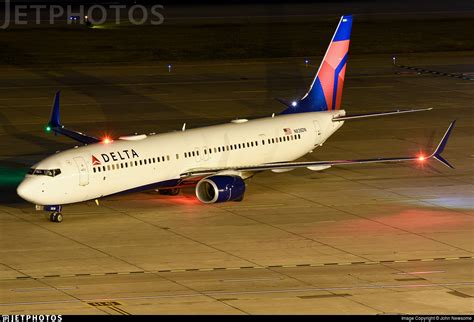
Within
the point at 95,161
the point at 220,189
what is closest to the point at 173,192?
the point at 220,189

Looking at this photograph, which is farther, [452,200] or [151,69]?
[151,69]

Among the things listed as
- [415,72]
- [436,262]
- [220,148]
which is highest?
[415,72]

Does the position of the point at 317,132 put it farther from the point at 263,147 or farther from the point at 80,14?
the point at 80,14

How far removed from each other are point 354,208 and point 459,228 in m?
5.86

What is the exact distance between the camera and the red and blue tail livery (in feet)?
230

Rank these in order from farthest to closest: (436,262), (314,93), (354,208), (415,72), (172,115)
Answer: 1. (415,72)
2. (172,115)
3. (314,93)
4. (354,208)
5. (436,262)

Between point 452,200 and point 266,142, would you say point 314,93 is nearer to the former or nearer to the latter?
point 266,142

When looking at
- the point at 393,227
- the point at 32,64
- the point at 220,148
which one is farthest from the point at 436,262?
the point at 32,64

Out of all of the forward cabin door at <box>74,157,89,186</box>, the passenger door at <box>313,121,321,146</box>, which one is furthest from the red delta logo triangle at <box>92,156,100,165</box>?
the passenger door at <box>313,121,321,146</box>

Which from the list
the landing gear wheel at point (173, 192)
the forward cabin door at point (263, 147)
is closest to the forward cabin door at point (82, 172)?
the landing gear wheel at point (173, 192)

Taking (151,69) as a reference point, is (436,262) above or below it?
below

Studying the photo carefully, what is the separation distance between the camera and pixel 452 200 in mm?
62938

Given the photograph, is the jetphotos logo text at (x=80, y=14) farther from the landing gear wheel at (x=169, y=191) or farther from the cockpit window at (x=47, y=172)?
the cockpit window at (x=47, y=172)

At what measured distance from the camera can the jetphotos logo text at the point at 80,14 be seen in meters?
138
